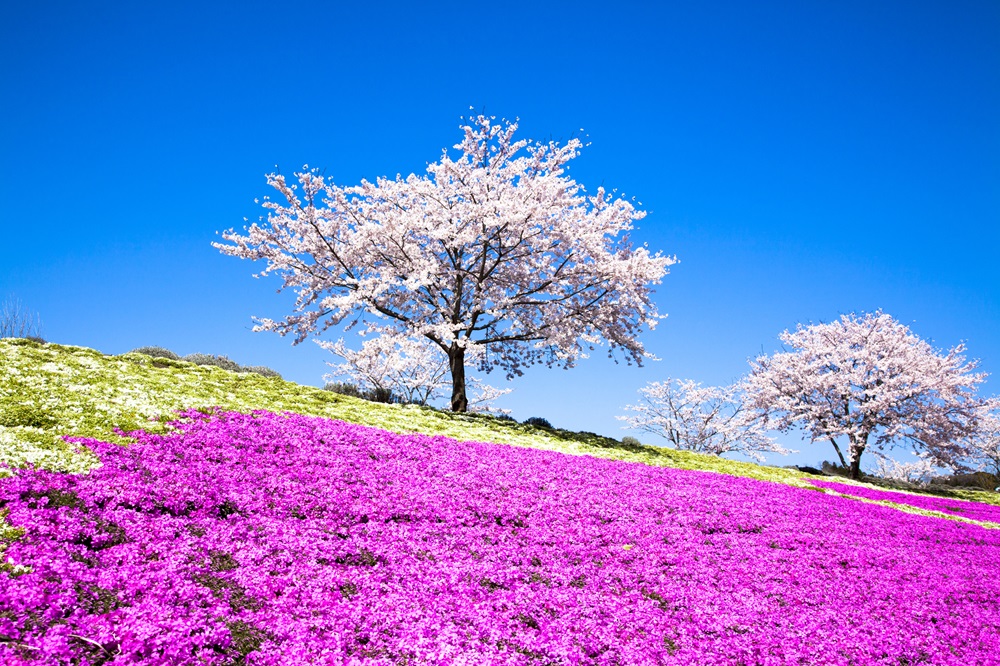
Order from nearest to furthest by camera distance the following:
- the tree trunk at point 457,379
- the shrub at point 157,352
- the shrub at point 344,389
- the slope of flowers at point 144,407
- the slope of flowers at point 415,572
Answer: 1. the slope of flowers at point 415,572
2. the slope of flowers at point 144,407
3. the shrub at point 157,352
4. the tree trunk at point 457,379
5. the shrub at point 344,389

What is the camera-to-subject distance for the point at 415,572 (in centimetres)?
788

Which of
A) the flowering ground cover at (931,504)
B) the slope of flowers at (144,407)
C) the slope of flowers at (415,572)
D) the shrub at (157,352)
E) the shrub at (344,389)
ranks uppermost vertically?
the shrub at (157,352)

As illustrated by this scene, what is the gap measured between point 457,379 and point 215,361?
12.3 metres

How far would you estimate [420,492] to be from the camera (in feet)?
37.7

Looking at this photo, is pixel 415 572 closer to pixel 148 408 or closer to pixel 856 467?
pixel 148 408

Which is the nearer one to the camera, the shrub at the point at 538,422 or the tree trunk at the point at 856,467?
the shrub at the point at 538,422

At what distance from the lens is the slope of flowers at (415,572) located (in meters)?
5.90

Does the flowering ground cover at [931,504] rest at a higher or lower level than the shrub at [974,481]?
lower

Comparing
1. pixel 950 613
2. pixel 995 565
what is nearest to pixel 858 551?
pixel 950 613

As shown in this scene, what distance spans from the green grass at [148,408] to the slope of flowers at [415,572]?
46.4 inches

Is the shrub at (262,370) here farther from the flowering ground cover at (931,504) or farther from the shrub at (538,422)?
the flowering ground cover at (931,504)

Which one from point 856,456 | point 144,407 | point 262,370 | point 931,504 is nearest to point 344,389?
point 262,370

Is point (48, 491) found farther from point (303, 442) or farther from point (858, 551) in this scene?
point (858, 551)

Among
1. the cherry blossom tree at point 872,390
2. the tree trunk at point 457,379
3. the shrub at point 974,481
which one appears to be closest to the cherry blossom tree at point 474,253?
the tree trunk at point 457,379
